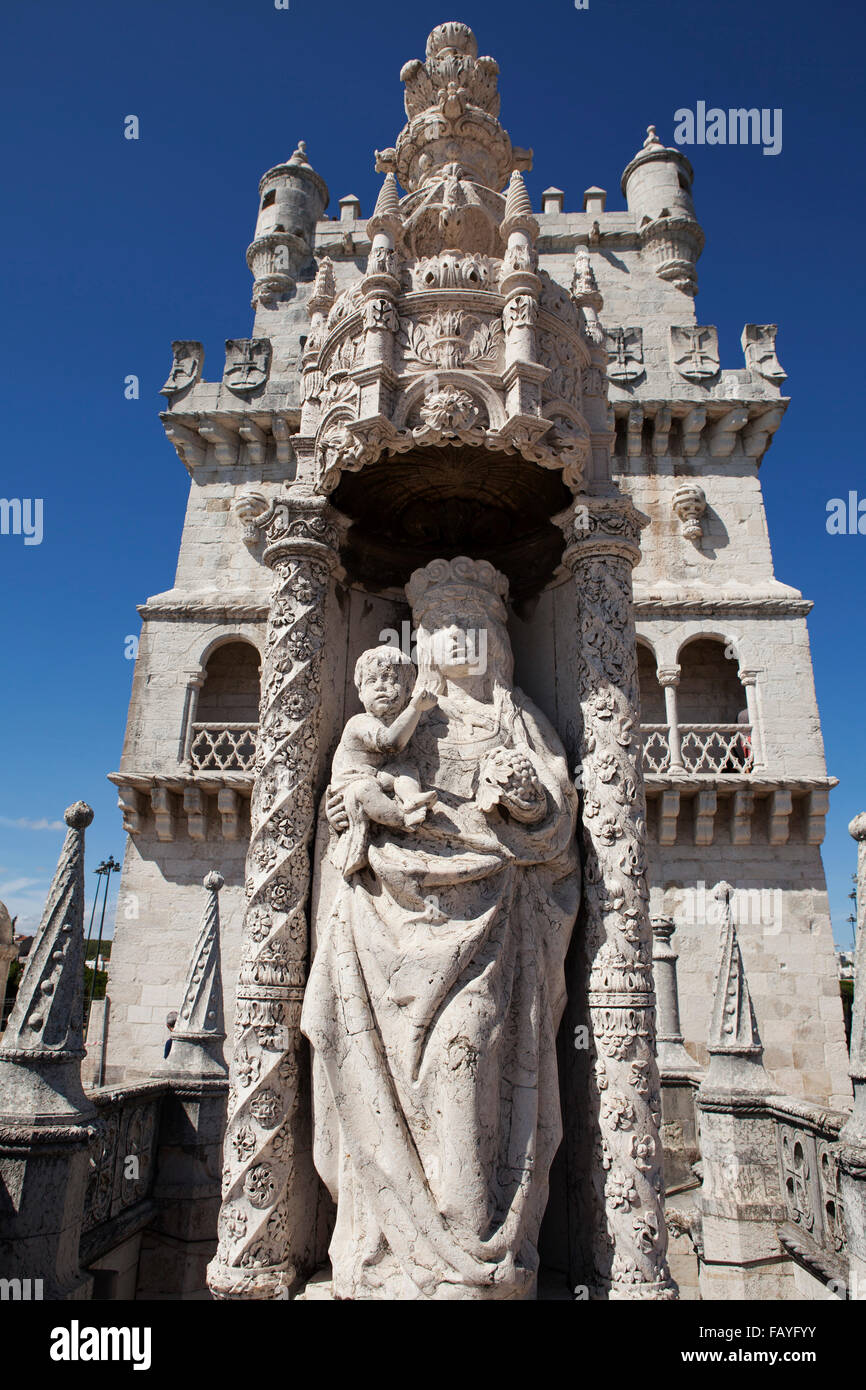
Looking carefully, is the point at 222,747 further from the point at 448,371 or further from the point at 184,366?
the point at 448,371

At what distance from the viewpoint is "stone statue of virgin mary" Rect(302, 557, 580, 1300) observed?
3527 mm

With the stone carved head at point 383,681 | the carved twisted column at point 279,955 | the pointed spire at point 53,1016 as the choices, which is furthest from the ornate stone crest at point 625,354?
the pointed spire at point 53,1016

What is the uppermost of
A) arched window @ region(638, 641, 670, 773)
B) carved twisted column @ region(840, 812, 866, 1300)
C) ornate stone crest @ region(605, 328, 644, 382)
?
ornate stone crest @ region(605, 328, 644, 382)

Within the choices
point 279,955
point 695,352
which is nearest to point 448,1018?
point 279,955

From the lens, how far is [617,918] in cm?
432

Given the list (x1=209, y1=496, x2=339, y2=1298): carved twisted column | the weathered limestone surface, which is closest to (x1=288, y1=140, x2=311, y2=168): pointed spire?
the weathered limestone surface

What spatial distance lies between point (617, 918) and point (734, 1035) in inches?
147

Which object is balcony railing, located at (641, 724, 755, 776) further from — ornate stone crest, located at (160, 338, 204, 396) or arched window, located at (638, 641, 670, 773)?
ornate stone crest, located at (160, 338, 204, 396)

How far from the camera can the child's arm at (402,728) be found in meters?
4.55

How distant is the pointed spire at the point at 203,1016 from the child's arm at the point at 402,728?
3.60 m

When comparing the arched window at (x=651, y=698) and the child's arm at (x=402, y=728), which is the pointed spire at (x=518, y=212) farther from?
the arched window at (x=651, y=698)

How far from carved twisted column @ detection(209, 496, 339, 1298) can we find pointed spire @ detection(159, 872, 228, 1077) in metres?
3.21

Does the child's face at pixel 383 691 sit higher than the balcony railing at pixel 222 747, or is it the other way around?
the balcony railing at pixel 222 747

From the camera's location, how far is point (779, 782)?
635 inches
